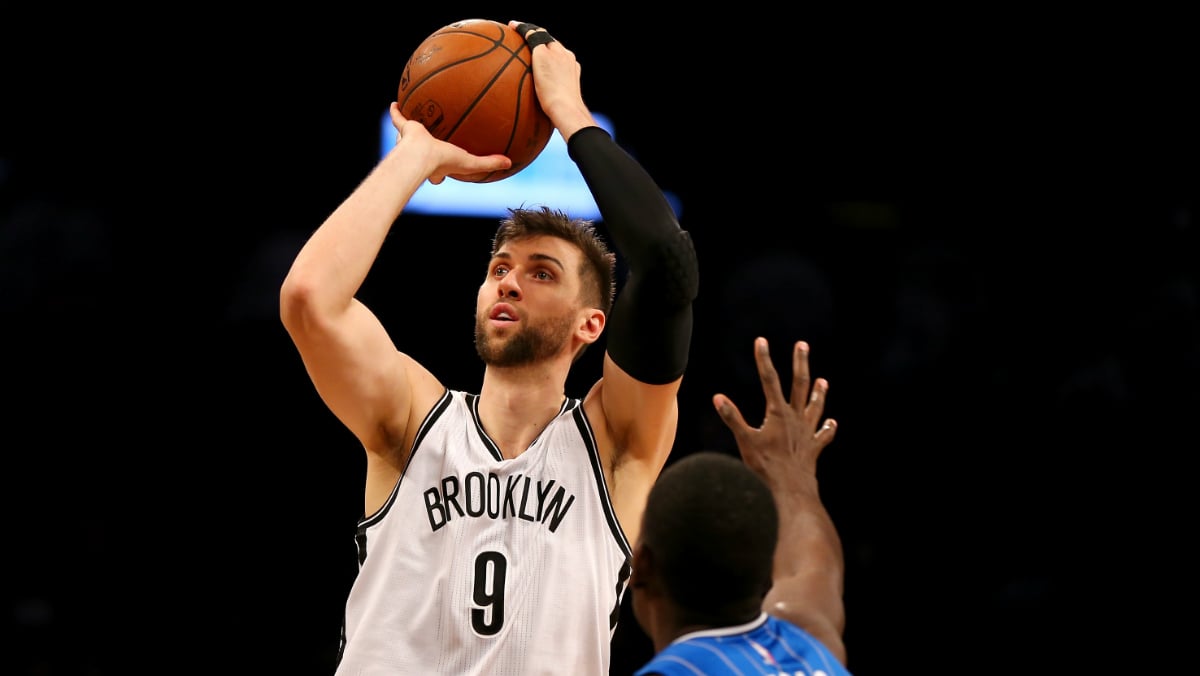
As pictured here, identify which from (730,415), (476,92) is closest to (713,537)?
(730,415)

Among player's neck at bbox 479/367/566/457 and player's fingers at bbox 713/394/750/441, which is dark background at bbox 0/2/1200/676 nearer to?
player's neck at bbox 479/367/566/457

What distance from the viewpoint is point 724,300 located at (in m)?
7.84

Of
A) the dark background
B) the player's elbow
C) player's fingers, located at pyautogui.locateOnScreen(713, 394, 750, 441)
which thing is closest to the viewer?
player's fingers, located at pyautogui.locateOnScreen(713, 394, 750, 441)

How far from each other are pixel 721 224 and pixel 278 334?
2.77 meters

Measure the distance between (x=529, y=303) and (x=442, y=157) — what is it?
46 centimetres

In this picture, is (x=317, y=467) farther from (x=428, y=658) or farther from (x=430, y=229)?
(x=428, y=658)

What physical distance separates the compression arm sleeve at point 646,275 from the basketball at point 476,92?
283 mm

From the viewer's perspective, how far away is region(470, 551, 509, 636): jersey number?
322cm

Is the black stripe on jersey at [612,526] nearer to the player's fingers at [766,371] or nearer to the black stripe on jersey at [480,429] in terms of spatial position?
the black stripe on jersey at [480,429]

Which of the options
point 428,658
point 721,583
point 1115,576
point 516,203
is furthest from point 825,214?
point 721,583

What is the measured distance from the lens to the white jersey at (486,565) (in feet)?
10.6

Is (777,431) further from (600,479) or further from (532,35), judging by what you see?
(532,35)

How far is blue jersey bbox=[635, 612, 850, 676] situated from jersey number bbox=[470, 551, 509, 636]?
98 centimetres

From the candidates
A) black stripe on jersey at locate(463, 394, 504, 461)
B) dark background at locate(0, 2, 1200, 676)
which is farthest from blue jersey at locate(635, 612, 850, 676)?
dark background at locate(0, 2, 1200, 676)
